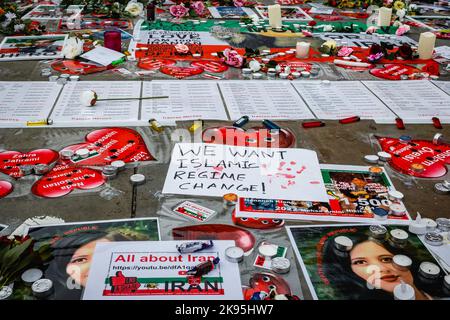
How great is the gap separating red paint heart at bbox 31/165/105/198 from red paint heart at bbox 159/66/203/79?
700 mm

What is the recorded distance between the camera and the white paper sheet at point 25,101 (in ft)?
4.30

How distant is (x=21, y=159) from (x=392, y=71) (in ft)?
4.40

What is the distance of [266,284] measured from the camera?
76cm

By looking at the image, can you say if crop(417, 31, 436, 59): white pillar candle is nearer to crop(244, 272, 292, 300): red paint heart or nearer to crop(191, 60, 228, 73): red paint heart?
crop(191, 60, 228, 73): red paint heart

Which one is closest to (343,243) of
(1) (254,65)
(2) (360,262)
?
(2) (360,262)

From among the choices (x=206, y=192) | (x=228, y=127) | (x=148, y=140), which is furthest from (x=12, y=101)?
(x=206, y=192)

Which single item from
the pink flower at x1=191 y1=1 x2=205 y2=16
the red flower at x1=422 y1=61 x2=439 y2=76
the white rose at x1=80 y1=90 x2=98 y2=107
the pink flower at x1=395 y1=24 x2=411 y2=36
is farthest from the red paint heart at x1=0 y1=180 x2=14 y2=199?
the pink flower at x1=395 y1=24 x2=411 y2=36

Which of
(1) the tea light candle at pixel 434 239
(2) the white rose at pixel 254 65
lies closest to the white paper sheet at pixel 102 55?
(2) the white rose at pixel 254 65

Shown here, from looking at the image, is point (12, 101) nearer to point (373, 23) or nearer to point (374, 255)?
point (374, 255)

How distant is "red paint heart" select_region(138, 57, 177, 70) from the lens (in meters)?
1.75

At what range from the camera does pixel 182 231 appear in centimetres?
88

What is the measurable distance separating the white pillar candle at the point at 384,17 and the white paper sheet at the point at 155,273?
73.4 inches
